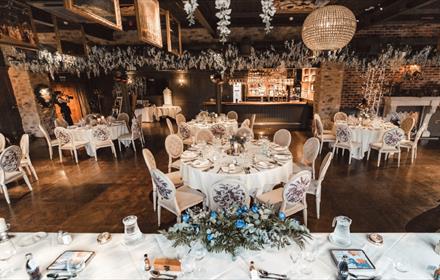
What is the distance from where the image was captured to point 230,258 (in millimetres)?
1671

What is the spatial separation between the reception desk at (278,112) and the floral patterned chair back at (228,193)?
800cm

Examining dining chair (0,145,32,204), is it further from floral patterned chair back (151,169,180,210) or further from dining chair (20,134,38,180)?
floral patterned chair back (151,169,180,210)

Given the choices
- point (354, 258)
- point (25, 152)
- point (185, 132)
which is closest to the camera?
point (354, 258)

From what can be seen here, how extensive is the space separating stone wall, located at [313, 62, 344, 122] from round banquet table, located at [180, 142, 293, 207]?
5.66 meters

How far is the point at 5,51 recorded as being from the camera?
26.1 ft

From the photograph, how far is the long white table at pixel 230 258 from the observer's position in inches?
60.6

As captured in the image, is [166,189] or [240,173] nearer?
[166,189]

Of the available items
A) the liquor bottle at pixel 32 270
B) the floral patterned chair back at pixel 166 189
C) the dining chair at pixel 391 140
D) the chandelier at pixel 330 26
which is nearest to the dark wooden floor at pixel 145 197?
the dining chair at pixel 391 140

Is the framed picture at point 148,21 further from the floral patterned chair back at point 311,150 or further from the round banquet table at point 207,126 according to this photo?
the round banquet table at point 207,126

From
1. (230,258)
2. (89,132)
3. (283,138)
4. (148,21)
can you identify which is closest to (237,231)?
(230,258)

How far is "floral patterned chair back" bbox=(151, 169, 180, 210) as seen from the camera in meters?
2.81

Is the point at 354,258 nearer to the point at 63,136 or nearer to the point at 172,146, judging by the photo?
the point at 172,146

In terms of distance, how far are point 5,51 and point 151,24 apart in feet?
27.2

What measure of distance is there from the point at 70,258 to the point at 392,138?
620 cm
